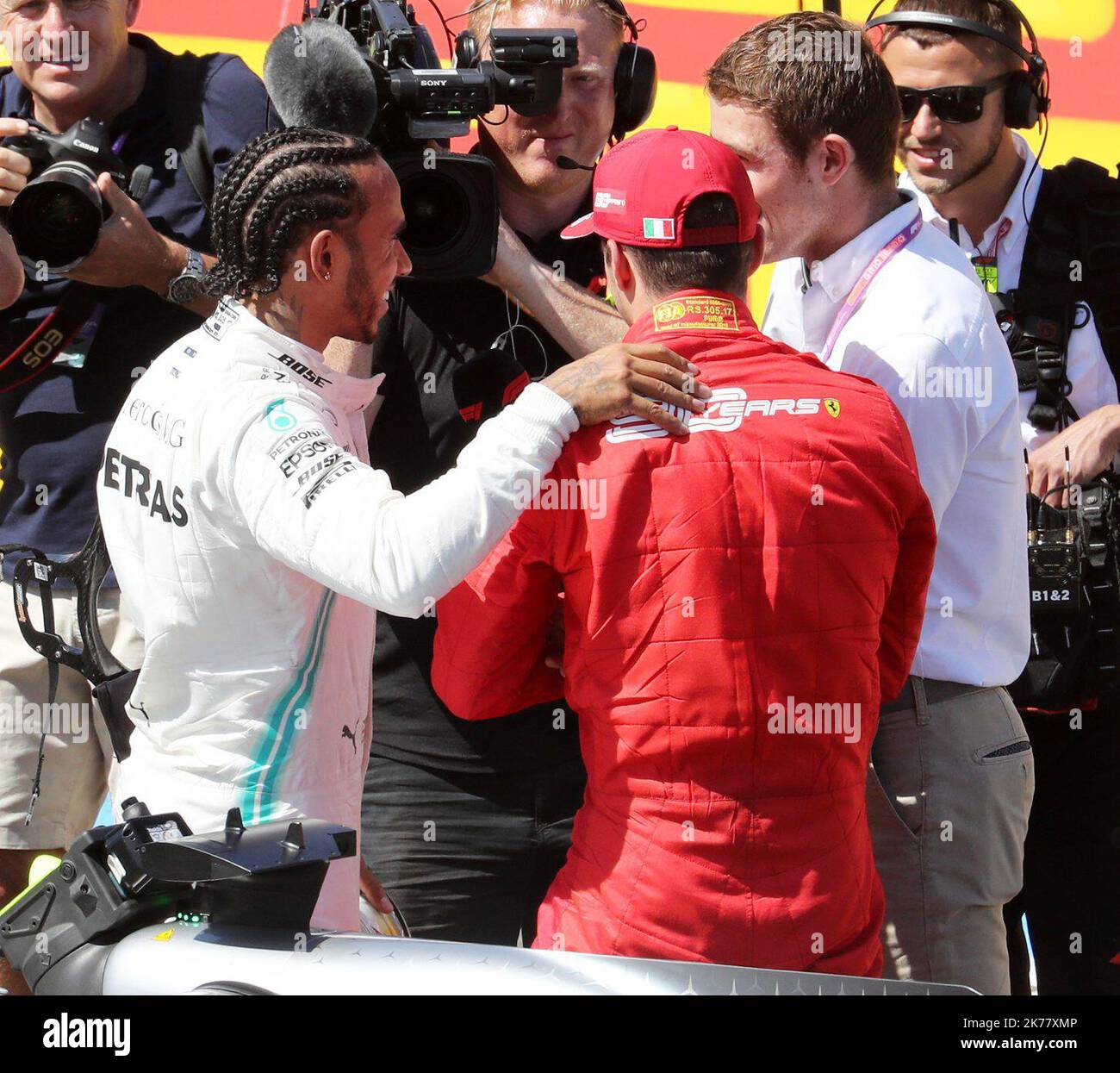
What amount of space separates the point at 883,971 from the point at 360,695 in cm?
94

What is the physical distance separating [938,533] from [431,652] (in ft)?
3.06

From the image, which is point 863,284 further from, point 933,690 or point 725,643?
point 725,643

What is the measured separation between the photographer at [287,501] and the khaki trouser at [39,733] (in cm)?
95

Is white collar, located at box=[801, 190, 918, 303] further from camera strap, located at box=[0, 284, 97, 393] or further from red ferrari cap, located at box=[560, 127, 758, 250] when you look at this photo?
camera strap, located at box=[0, 284, 97, 393]

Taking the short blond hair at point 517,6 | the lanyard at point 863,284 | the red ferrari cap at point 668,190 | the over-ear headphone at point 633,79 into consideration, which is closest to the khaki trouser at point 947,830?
the lanyard at point 863,284

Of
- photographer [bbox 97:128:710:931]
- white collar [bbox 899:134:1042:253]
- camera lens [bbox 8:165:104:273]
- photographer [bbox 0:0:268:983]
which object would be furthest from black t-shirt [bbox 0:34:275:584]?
white collar [bbox 899:134:1042:253]

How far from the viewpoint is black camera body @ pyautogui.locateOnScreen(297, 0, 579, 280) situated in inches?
93.2

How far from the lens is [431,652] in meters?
2.73

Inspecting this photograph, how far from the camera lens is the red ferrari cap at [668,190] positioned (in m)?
1.88

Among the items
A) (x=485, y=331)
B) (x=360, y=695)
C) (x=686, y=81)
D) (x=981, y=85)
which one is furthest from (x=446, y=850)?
(x=686, y=81)

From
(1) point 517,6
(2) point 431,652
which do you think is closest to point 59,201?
(1) point 517,6

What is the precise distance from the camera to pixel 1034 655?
9.63 ft

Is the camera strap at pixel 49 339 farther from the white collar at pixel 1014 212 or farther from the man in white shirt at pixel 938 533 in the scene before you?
the white collar at pixel 1014 212

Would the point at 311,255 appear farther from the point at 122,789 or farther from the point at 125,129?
the point at 125,129
